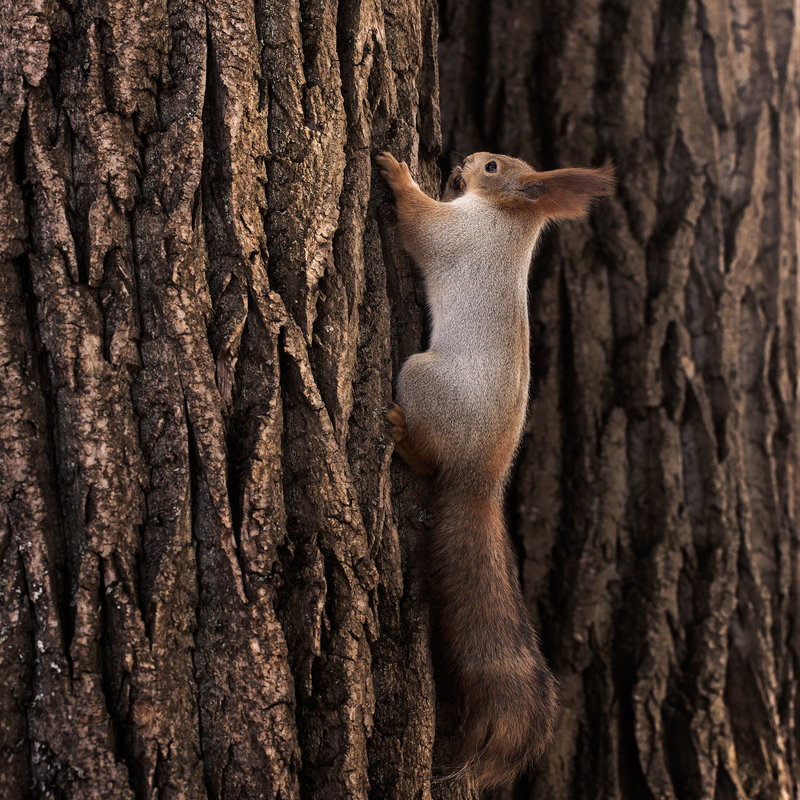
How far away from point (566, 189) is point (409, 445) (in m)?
1.14

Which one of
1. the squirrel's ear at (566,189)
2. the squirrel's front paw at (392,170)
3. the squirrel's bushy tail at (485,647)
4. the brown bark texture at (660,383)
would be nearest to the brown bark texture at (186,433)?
the squirrel's bushy tail at (485,647)

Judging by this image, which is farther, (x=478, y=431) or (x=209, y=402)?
(x=478, y=431)

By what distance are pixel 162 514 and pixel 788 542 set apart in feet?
8.55

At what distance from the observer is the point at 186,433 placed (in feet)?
5.69

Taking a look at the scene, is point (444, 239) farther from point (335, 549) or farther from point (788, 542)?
point (788, 542)

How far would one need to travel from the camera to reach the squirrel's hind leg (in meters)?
2.17

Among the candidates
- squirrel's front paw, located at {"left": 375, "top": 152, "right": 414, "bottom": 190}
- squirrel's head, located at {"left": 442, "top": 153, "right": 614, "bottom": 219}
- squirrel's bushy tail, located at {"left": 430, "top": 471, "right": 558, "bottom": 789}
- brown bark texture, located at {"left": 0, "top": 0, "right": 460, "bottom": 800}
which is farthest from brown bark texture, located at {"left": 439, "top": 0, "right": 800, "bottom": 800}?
brown bark texture, located at {"left": 0, "top": 0, "right": 460, "bottom": 800}

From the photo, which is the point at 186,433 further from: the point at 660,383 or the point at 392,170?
the point at 660,383

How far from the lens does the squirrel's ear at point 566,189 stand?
2.69m

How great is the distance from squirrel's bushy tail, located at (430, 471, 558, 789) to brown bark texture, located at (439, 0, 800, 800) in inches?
34.7

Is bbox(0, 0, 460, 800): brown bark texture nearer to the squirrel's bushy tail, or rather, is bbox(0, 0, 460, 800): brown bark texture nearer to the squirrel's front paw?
the squirrel's bushy tail

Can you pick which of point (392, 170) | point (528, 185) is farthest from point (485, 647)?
point (528, 185)

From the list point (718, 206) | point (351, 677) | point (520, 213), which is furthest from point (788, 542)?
point (351, 677)

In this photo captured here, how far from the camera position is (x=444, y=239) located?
2.59 meters
